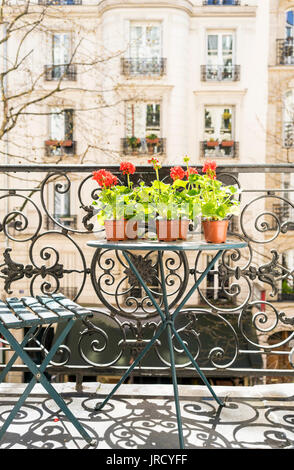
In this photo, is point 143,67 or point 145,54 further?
point 145,54

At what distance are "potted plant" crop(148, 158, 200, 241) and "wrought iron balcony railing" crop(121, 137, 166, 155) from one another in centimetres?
1186

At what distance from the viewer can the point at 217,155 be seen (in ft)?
47.7

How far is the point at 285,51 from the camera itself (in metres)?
13.2

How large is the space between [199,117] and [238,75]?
1.88 m

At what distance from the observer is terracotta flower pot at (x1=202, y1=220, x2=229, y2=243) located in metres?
1.82

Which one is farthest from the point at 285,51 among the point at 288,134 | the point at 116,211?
the point at 116,211

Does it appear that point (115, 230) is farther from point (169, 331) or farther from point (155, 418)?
point (155, 418)

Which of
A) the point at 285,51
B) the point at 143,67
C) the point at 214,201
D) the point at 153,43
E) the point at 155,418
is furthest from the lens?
the point at 153,43

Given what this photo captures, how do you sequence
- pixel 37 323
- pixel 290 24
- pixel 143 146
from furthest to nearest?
pixel 143 146
pixel 290 24
pixel 37 323

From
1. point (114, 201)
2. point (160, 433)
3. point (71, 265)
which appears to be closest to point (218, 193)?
point (114, 201)

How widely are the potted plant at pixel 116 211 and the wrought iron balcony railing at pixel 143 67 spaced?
12572mm

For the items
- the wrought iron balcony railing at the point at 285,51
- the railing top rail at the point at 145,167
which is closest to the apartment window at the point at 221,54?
the wrought iron balcony railing at the point at 285,51

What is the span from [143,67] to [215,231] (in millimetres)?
13003

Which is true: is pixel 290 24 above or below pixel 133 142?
above
